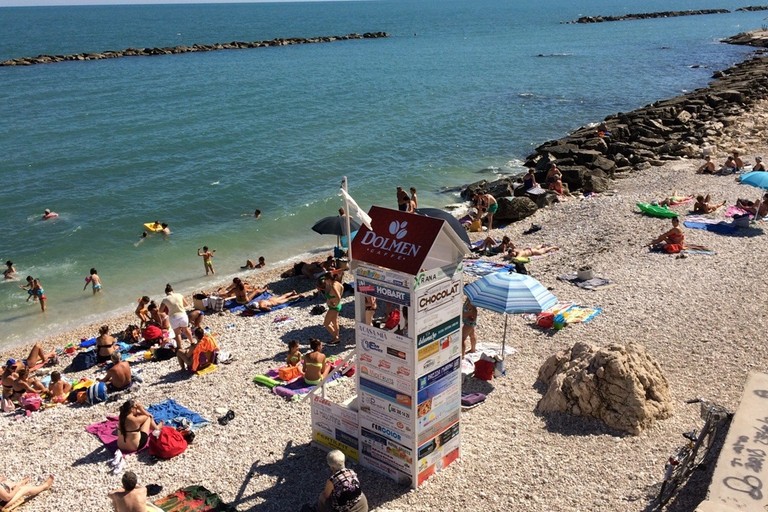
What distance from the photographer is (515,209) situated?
24.8 metres

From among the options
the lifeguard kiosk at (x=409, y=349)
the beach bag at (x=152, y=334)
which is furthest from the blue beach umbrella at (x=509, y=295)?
the beach bag at (x=152, y=334)

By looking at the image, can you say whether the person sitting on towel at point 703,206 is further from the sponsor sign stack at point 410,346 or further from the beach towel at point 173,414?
the beach towel at point 173,414

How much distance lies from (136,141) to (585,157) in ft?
84.0

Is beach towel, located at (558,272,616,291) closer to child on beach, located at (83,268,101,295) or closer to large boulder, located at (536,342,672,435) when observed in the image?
large boulder, located at (536,342,672,435)

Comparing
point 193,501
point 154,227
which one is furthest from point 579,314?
point 154,227

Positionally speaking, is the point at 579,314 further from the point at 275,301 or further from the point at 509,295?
the point at 275,301

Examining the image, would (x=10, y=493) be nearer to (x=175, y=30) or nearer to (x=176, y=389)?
(x=176, y=389)

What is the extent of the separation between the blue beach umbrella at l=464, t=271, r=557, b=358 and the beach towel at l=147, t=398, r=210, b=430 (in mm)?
5434

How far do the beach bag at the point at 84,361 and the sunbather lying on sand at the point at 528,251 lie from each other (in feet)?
37.8

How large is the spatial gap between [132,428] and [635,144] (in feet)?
98.4

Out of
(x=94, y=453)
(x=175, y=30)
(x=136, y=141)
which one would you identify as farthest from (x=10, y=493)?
(x=175, y=30)

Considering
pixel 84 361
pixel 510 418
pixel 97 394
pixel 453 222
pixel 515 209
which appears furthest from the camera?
pixel 515 209

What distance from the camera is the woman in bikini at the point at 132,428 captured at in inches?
424

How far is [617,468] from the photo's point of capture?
9.64m
